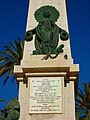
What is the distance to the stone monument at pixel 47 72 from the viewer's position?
42.0ft

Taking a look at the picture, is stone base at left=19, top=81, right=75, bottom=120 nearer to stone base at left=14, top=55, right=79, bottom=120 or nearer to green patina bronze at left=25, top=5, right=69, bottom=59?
stone base at left=14, top=55, right=79, bottom=120

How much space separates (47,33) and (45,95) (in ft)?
7.51

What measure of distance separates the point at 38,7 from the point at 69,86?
3250 mm

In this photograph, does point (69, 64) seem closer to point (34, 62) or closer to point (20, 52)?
point (34, 62)

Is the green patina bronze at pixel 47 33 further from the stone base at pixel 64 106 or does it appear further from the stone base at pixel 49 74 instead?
the stone base at pixel 64 106

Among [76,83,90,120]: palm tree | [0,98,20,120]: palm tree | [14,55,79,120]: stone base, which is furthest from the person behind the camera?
[76,83,90,120]: palm tree

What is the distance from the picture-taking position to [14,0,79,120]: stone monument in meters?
12.8

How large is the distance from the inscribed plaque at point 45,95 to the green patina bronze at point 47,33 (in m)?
0.95

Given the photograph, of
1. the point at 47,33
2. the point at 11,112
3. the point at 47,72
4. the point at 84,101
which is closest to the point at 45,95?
the point at 47,72

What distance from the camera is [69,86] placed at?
13.3 metres

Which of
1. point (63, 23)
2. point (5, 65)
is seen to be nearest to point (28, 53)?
point (63, 23)

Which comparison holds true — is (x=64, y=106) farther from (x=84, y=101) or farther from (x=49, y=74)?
(x=84, y=101)

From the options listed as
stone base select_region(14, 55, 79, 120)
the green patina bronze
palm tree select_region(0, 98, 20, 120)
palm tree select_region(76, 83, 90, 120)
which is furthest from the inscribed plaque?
palm tree select_region(76, 83, 90, 120)

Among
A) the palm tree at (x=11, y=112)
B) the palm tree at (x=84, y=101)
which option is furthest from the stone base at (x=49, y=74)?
the palm tree at (x=84, y=101)
